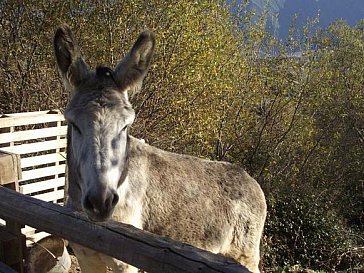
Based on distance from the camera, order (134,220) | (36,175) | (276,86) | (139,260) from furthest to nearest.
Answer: (276,86) < (36,175) < (134,220) < (139,260)

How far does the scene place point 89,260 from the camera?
346 centimetres

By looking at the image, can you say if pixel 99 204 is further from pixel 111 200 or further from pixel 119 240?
pixel 119 240

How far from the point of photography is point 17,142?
23.4 ft

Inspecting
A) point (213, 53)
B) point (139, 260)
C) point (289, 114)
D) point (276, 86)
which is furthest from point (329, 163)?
point (139, 260)

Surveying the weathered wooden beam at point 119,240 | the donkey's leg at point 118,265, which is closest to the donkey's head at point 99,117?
the weathered wooden beam at point 119,240

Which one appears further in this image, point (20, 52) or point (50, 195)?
point (20, 52)

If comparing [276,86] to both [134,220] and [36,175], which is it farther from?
[134,220]

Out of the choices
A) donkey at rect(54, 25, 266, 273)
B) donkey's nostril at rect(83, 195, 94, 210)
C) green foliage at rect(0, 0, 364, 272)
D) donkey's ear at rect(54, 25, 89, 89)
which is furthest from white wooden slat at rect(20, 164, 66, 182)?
donkey's nostril at rect(83, 195, 94, 210)

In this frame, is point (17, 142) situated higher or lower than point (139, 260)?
lower

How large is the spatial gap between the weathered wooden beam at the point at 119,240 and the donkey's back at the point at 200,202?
3.32ft

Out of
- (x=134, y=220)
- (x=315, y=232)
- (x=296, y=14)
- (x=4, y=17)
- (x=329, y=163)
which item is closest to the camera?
(x=134, y=220)

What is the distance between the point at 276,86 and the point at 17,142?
909cm

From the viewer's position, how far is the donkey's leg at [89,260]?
11.1 feet

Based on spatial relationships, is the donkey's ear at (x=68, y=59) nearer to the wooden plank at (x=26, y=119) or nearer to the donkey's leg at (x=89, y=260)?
the donkey's leg at (x=89, y=260)
